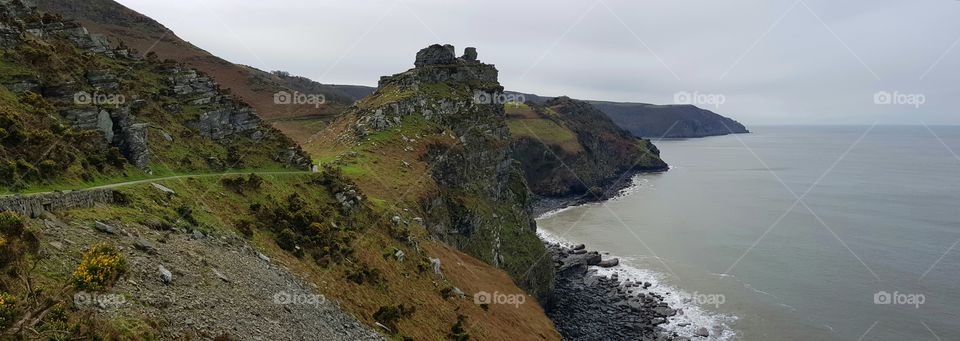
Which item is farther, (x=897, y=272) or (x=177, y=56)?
(x=177, y=56)

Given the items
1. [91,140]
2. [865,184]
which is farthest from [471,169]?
[865,184]

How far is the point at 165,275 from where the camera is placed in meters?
18.2

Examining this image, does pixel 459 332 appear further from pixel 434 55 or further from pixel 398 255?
pixel 434 55

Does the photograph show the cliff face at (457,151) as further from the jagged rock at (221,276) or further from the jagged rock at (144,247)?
the jagged rock at (144,247)

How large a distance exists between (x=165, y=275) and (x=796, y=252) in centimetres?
8952

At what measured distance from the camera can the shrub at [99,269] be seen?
1495 centimetres

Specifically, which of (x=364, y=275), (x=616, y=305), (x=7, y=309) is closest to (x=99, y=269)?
(x=7, y=309)

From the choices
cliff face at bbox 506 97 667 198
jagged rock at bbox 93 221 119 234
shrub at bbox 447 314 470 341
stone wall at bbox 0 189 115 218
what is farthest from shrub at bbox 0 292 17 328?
cliff face at bbox 506 97 667 198

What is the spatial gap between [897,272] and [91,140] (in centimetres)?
8908

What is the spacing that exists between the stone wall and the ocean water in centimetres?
5593

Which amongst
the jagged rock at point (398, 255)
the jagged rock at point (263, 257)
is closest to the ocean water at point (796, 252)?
the jagged rock at point (398, 255)

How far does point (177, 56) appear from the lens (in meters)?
127

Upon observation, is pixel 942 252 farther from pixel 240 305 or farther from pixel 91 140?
pixel 91 140

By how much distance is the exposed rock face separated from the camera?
2405 inches
